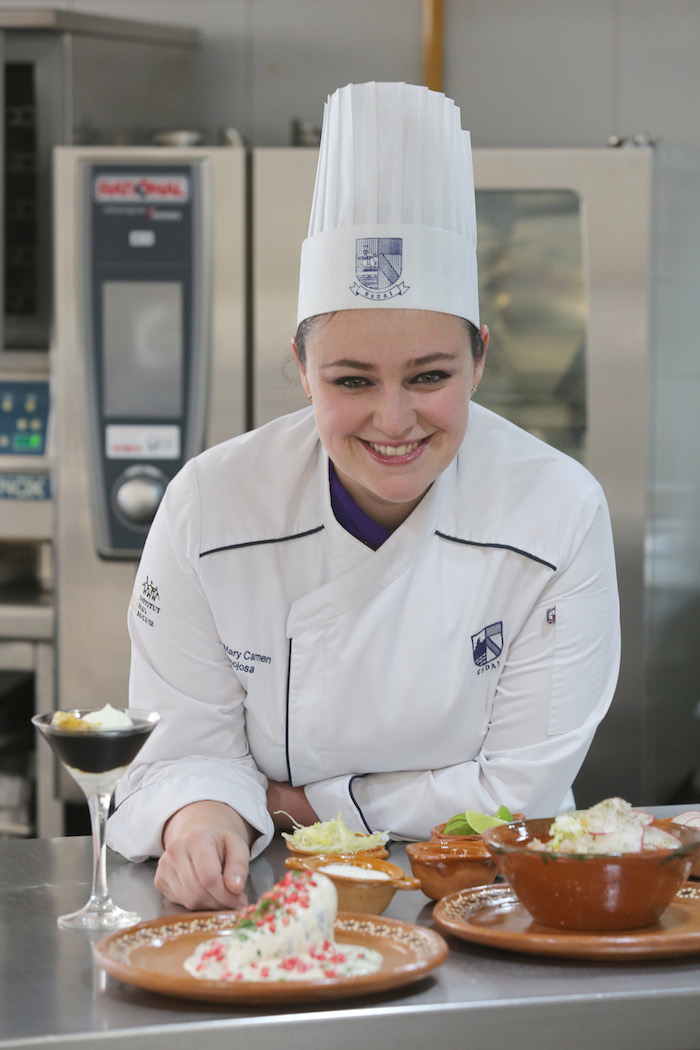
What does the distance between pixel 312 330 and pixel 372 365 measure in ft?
0.43

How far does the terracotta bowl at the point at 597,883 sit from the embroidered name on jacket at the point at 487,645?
18.3 inches

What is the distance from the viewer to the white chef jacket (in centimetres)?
146

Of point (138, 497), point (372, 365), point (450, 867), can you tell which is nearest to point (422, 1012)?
point (450, 867)

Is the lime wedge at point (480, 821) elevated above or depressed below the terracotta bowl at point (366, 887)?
above

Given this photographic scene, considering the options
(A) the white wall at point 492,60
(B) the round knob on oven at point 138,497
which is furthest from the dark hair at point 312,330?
(A) the white wall at point 492,60

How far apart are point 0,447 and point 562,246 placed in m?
1.48

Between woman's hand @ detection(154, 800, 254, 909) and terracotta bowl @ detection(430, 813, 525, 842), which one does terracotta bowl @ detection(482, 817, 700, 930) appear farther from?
woman's hand @ detection(154, 800, 254, 909)

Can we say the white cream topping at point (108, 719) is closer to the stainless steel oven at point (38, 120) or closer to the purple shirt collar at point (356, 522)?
the purple shirt collar at point (356, 522)

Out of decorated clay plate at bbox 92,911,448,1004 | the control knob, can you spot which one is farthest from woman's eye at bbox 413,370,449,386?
the control knob

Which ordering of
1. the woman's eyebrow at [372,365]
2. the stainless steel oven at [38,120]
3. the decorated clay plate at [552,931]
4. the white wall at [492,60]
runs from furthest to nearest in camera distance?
1. the white wall at [492,60]
2. the stainless steel oven at [38,120]
3. the woman's eyebrow at [372,365]
4. the decorated clay plate at [552,931]

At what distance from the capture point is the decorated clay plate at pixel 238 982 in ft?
2.90

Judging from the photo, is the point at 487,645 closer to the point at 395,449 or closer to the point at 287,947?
the point at 395,449

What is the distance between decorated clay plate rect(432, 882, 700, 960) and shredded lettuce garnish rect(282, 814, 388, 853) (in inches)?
5.2

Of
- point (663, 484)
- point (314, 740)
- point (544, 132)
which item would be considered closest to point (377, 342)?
point (314, 740)
